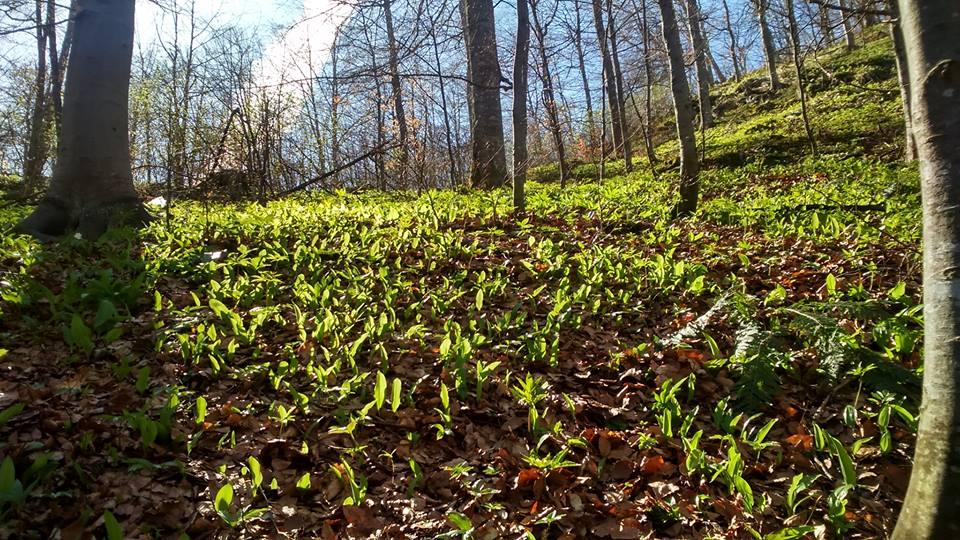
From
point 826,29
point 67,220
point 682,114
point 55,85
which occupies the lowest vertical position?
point 67,220

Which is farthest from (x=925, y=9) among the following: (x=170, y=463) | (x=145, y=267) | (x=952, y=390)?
(x=145, y=267)

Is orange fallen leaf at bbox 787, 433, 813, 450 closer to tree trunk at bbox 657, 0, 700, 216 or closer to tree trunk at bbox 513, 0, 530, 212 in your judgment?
tree trunk at bbox 657, 0, 700, 216

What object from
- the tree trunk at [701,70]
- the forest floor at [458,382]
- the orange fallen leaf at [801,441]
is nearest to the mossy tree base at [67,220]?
the forest floor at [458,382]

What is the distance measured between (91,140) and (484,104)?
19.5ft

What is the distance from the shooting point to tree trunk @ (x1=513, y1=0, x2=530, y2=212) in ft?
20.9

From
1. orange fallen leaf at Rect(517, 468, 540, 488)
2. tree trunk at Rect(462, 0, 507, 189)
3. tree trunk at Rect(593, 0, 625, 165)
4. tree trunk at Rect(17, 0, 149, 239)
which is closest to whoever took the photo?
orange fallen leaf at Rect(517, 468, 540, 488)

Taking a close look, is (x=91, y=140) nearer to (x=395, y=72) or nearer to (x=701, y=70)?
(x=395, y=72)

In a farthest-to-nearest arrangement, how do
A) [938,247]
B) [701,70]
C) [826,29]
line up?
[701,70] → [826,29] → [938,247]

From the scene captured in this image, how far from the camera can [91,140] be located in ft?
17.0

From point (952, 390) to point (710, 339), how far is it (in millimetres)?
1807

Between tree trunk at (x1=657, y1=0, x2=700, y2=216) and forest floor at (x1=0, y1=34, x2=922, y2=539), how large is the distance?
1186 millimetres

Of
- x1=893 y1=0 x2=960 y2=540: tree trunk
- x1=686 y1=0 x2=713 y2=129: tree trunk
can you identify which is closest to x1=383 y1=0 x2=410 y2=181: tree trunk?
x1=893 y1=0 x2=960 y2=540: tree trunk

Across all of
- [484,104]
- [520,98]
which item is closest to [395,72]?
[520,98]

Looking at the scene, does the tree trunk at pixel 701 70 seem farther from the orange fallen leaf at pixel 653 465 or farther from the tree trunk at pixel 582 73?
the orange fallen leaf at pixel 653 465
